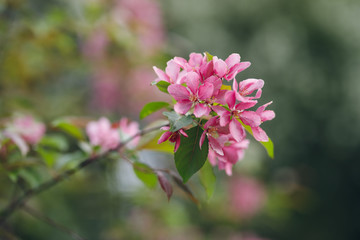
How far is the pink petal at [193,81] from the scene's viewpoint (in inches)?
21.7

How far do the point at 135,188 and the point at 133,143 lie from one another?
1.15m

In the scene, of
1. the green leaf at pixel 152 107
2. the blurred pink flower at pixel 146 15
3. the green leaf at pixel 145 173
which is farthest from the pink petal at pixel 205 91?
the blurred pink flower at pixel 146 15

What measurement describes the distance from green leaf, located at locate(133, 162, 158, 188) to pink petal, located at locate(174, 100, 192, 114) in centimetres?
19

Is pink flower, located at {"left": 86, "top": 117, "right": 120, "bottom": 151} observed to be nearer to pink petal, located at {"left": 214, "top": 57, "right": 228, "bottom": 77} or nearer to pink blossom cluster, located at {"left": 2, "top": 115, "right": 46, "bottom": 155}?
pink blossom cluster, located at {"left": 2, "top": 115, "right": 46, "bottom": 155}

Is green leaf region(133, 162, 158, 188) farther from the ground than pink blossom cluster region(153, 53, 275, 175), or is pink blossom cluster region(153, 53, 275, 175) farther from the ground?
pink blossom cluster region(153, 53, 275, 175)

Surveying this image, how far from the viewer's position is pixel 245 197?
2.27m

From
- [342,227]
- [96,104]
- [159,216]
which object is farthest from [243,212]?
[342,227]

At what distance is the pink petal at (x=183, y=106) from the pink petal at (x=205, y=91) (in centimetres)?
2

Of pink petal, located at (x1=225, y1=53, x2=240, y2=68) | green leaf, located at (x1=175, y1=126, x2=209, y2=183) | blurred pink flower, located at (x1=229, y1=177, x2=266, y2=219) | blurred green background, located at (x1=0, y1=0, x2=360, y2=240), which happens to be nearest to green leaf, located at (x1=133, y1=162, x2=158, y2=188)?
green leaf, located at (x1=175, y1=126, x2=209, y2=183)

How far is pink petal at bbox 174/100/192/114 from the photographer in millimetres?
554

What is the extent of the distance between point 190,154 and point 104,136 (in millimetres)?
338

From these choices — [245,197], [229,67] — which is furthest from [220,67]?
[245,197]

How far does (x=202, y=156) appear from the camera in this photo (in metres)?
0.56

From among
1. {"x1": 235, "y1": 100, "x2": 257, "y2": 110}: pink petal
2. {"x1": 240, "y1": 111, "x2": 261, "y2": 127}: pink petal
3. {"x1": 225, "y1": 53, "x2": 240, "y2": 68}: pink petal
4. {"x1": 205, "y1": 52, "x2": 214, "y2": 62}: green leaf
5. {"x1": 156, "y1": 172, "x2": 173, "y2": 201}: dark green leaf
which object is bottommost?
{"x1": 156, "y1": 172, "x2": 173, "y2": 201}: dark green leaf
